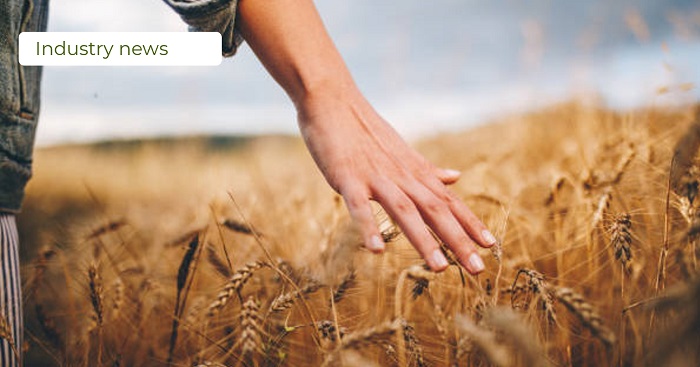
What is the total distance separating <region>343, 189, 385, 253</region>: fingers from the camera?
0.88 meters

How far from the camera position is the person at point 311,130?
90 cm

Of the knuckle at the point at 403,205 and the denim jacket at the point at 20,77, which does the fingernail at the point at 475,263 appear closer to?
the knuckle at the point at 403,205

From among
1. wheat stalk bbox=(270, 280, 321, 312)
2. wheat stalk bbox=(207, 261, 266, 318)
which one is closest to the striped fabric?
wheat stalk bbox=(207, 261, 266, 318)

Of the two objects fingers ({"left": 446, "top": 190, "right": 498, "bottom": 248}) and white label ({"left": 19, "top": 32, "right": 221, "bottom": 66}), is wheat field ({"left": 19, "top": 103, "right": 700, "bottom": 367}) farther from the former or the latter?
white label ({"left": 19, "top": 32, "right": 221, "bottom": 66})

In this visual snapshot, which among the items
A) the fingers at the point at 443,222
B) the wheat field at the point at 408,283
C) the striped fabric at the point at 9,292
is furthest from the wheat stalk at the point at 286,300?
the striped fabric at the point at 9,292

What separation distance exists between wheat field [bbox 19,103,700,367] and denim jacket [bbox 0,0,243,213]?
235 mm

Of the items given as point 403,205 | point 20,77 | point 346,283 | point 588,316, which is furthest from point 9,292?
point 588,316

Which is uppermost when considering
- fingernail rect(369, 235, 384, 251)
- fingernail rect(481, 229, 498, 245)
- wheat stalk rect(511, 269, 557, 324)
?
wheat stalk rect(511, 269, 557, 324)

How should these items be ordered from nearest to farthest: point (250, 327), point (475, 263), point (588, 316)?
point (588, 316) < point (250, 327) < point (475, 263)

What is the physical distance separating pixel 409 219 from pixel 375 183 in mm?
99

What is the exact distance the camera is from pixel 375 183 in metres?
0.96

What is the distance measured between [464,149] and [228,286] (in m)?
3.55

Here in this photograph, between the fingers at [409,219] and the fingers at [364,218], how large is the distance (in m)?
0.04

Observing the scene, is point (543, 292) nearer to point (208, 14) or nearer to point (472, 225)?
point (472, 225)
